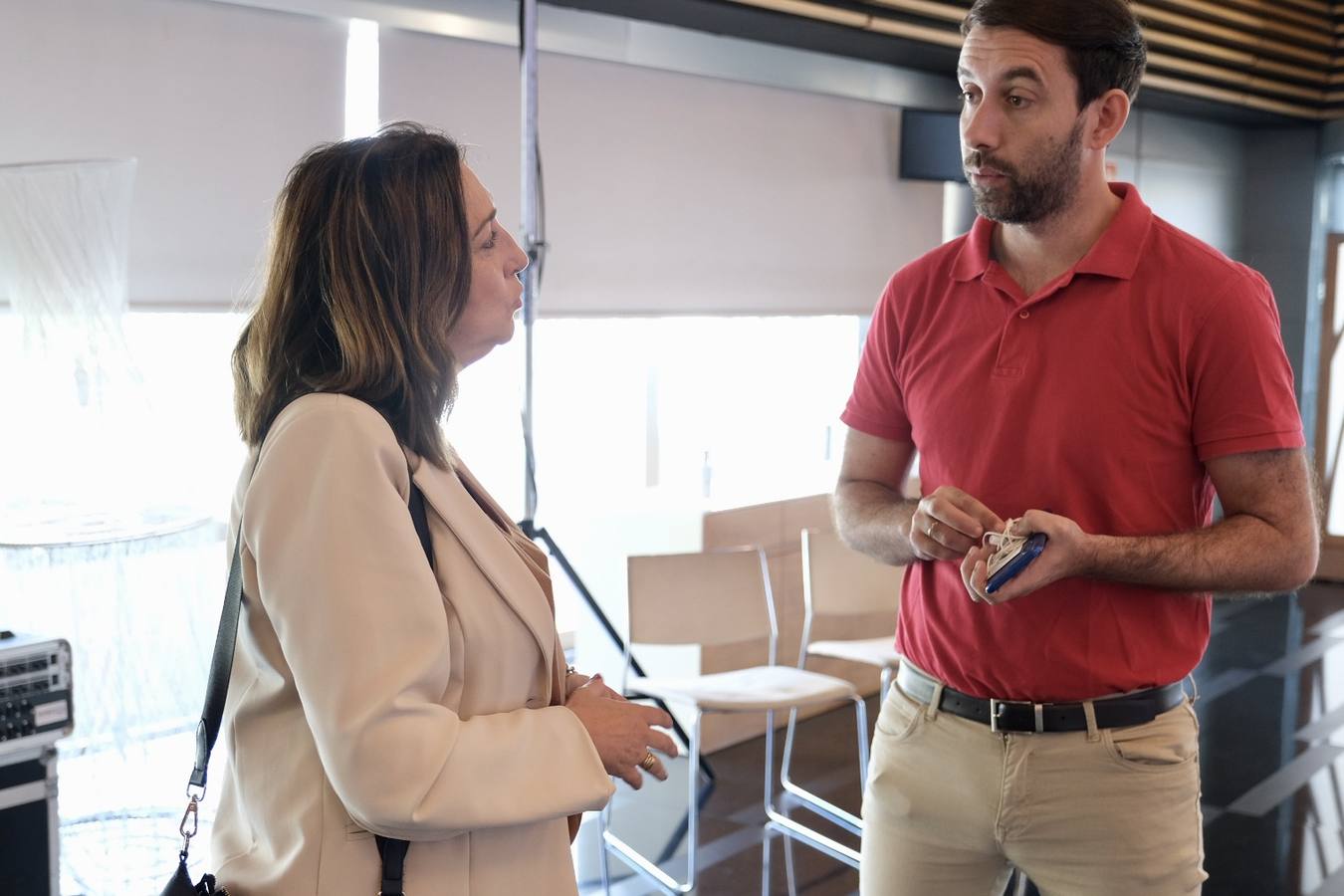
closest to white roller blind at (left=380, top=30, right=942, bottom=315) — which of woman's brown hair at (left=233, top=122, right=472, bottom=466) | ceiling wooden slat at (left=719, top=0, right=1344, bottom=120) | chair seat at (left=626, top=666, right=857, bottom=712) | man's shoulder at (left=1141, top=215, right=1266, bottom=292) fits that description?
ceiling wooden slat at (left=719, top=0, right=1344, bottom=120)

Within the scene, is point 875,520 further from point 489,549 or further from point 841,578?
point 841,578

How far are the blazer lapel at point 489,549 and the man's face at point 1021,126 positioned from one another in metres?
0.90

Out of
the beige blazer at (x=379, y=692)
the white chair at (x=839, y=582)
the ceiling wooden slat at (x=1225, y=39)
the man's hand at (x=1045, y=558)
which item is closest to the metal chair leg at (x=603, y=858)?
the white chair at (x=839, y=582)

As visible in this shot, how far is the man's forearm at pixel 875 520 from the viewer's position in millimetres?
1986

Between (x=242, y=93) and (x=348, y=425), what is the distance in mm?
3077

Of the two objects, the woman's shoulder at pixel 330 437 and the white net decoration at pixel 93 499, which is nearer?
the woman's shoulder at pixel 330 437

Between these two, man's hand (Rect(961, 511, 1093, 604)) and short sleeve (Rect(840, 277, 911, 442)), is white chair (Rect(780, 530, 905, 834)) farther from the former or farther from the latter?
man's hand (Rect(961, 511, 1093, 604))

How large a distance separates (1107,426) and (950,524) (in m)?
0.27

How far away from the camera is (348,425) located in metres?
1.28

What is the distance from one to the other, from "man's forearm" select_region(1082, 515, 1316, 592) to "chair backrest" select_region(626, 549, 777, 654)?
2498 mm

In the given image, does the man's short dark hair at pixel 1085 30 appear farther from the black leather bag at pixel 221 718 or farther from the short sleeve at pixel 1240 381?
the black leather bag at pixel 221 718

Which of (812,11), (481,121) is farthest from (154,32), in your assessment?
(812,11)

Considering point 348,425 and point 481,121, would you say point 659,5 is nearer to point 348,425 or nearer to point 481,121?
point 481,121

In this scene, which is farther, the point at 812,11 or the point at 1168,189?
the point at 1168,189
